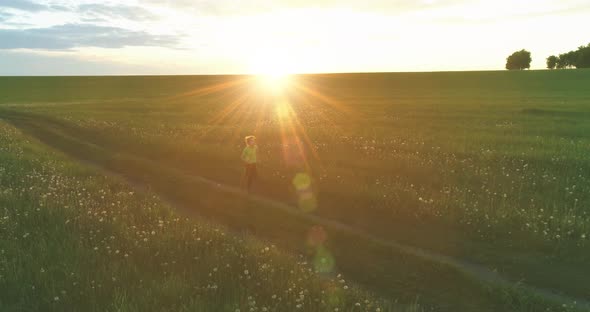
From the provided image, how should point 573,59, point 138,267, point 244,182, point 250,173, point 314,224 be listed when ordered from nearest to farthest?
point 138,267
point 314,224
point 250,173
point 244,182
point 573,59

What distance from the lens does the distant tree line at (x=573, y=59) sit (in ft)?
404

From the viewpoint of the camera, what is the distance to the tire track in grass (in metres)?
7.91

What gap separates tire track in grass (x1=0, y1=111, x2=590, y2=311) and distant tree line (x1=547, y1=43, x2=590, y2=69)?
449 ft

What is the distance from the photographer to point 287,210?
12.5 metres

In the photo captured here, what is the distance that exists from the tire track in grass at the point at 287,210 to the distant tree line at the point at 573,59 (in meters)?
137

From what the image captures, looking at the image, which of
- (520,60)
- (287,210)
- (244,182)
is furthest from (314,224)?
(520,60)

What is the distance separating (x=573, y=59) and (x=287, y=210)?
14737 cm

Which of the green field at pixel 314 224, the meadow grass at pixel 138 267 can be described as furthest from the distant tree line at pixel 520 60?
the meadow grass at pixel 138 267

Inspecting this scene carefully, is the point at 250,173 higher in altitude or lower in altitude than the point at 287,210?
higher

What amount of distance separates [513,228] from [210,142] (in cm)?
1628

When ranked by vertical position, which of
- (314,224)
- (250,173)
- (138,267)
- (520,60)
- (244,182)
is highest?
(520,60)

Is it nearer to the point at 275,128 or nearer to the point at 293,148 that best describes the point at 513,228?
the point at 293,148

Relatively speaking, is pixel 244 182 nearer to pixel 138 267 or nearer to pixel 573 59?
pixel 138 267

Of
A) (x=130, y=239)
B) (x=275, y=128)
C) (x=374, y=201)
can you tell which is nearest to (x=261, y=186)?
(x=374, y=201)
